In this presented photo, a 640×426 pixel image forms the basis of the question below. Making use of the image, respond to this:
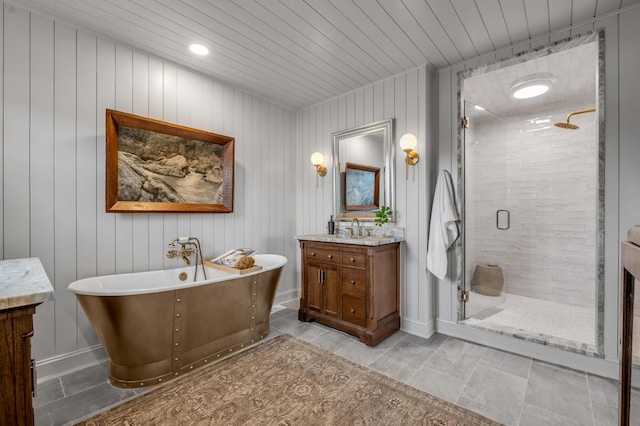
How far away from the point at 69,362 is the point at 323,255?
2228mm

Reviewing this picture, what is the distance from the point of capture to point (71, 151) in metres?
2.27

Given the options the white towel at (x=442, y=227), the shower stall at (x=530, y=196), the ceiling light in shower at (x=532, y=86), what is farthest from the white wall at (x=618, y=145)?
the white towel at (x=442, y=227)

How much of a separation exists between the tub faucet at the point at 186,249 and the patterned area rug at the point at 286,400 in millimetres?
1015

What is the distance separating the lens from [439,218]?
2740 mm

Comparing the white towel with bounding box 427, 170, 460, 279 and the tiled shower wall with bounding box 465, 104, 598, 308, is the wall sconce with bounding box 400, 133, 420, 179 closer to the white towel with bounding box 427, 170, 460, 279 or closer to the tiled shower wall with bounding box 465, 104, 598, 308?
the white towel with bounding box 427, 170, 460, 279

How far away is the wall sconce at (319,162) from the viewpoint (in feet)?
11.9

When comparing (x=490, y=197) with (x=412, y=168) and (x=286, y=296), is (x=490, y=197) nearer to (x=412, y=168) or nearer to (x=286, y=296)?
(x=412, y=168)

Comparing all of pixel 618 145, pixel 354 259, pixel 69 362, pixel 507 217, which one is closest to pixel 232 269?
pixel 354 259

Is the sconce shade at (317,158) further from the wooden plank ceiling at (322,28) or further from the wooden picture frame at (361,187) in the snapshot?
the wooden plank ceiling at (322,28)

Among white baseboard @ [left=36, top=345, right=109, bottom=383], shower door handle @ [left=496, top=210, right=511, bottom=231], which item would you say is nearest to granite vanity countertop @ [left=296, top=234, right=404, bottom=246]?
white baseboard @ [left=36, top=345, right=109, bottom=383]

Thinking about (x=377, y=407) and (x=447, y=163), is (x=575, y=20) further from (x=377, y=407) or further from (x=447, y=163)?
(x=377, y=407)

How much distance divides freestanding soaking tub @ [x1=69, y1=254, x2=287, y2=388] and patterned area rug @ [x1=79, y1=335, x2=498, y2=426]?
15 cm

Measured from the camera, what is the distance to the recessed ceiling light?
8.31 ft

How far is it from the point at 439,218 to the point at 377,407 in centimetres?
168
